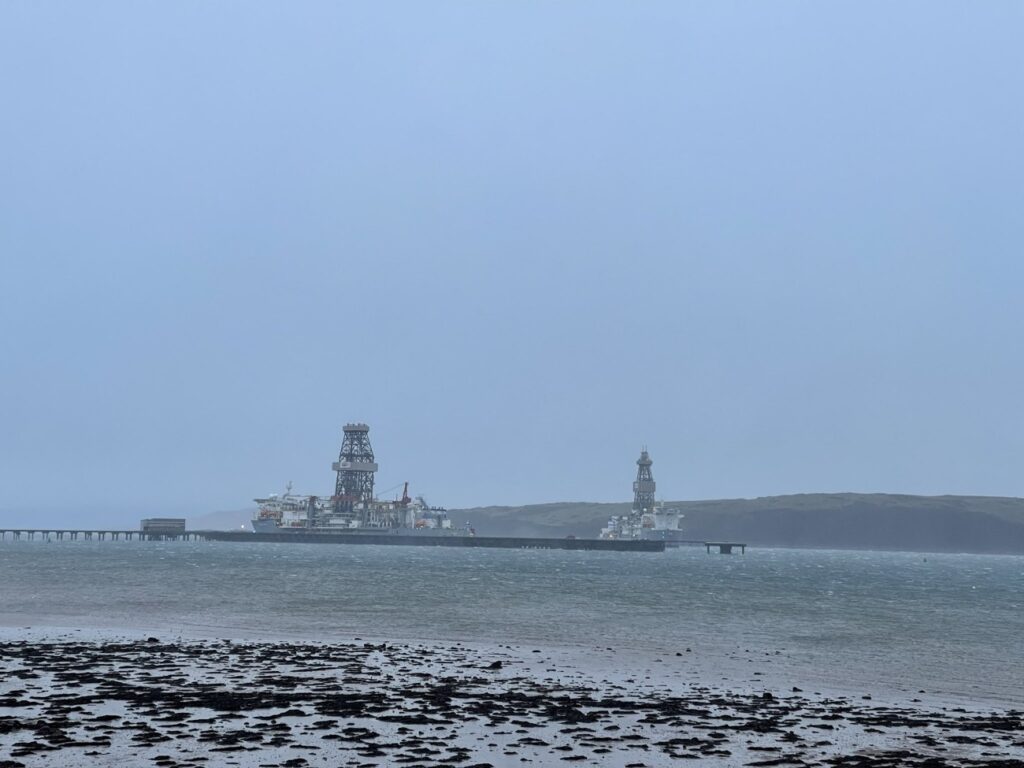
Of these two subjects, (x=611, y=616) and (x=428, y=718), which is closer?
(x=428, y=718)

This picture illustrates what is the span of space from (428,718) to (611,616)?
39.1 metres

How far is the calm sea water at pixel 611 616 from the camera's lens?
45906 millimetres

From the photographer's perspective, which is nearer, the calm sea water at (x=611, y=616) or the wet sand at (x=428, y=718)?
the wet sand at (x=428, y=718)

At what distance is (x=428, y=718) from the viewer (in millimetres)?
27828

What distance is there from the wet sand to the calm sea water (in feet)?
26.2

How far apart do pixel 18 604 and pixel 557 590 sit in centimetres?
4273

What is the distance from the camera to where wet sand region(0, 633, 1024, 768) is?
2362 cm

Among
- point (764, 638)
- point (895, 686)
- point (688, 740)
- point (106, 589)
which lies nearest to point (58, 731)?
point (688, 740)

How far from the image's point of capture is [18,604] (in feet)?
217

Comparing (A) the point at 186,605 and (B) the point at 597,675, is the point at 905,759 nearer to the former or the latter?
(B) the point at 597,675

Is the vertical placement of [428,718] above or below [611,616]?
above

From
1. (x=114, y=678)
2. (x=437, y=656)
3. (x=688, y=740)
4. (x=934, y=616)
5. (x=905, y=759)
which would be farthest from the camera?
(x=934, y=616)

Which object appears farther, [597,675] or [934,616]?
[934,616]

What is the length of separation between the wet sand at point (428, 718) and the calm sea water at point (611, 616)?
7981 millimetres
